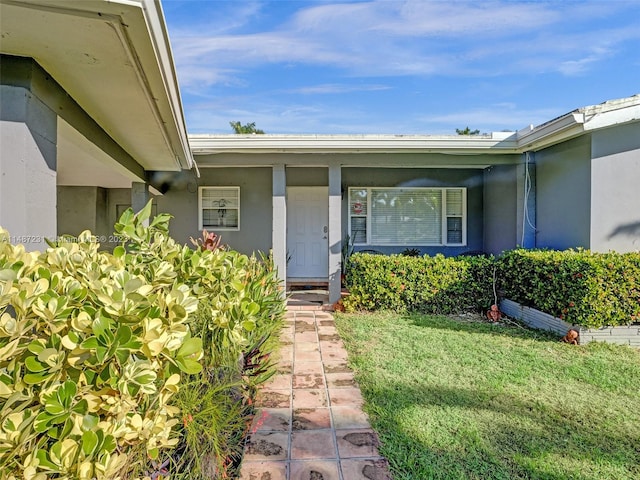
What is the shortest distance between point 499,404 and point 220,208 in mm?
7096

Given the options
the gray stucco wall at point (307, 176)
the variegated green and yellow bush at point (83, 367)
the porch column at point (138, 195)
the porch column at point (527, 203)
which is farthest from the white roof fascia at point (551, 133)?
the porch column at point (138, 195)

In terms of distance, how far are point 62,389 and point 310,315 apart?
17.8 feet

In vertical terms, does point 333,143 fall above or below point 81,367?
above

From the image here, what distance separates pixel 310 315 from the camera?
21.1 ft

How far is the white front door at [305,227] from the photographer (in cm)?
909

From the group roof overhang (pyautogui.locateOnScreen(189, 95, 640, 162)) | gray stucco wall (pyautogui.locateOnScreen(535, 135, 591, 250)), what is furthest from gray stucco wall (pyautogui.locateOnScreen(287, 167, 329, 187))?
gray stucco wall (pyautogui.locateOnScreen(535, 135, 591, 250))

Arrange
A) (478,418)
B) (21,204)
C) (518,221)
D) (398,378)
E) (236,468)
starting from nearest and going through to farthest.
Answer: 1. (21,204)
2. (236,468)
3. (478,418)
4. (398,378)
5. (518,221)

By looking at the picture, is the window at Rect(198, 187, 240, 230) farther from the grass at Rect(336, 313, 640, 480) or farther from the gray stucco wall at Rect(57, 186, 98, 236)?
the grass at Rect(336, 313, 640, 480)

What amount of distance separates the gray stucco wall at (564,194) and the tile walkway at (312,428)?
4.36 meters

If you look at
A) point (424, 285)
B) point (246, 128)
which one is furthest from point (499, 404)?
point (246, 128)

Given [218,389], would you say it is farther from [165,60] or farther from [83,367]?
[165,60]

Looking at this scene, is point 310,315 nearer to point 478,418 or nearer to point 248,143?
point 248,143

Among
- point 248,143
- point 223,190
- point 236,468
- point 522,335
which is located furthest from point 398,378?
point 223,190

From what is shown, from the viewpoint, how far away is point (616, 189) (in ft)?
18.8
